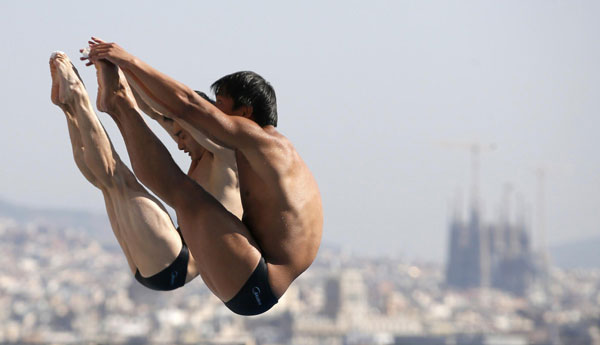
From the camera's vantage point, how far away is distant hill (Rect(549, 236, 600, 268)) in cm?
18362

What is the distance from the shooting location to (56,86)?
450 centimetres

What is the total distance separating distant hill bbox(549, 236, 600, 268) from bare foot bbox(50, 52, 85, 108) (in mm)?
178845

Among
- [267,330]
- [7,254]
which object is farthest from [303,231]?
[7,254]

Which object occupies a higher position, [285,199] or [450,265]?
[285,199]

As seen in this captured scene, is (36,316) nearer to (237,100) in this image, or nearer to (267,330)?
(267,330)

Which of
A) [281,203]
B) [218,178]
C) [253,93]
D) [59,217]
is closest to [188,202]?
[281,203]

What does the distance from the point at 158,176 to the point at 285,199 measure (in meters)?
0.40

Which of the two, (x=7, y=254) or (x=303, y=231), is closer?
(x=303, y=231)

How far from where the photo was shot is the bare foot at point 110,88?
4.34 meters

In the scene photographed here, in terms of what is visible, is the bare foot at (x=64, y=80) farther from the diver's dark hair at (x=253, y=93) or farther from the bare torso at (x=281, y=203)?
the bare torso at (x=281, y=203)

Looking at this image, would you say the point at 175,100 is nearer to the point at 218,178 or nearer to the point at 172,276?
the point at 218,178

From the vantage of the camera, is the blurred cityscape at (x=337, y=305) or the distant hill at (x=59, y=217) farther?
the distant hill at (x=59, y=217)

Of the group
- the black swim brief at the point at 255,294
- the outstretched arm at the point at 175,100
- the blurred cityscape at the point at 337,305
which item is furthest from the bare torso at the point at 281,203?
the blurred cityscape at the point at 337,305

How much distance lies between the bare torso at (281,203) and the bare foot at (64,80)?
1.96 ft
